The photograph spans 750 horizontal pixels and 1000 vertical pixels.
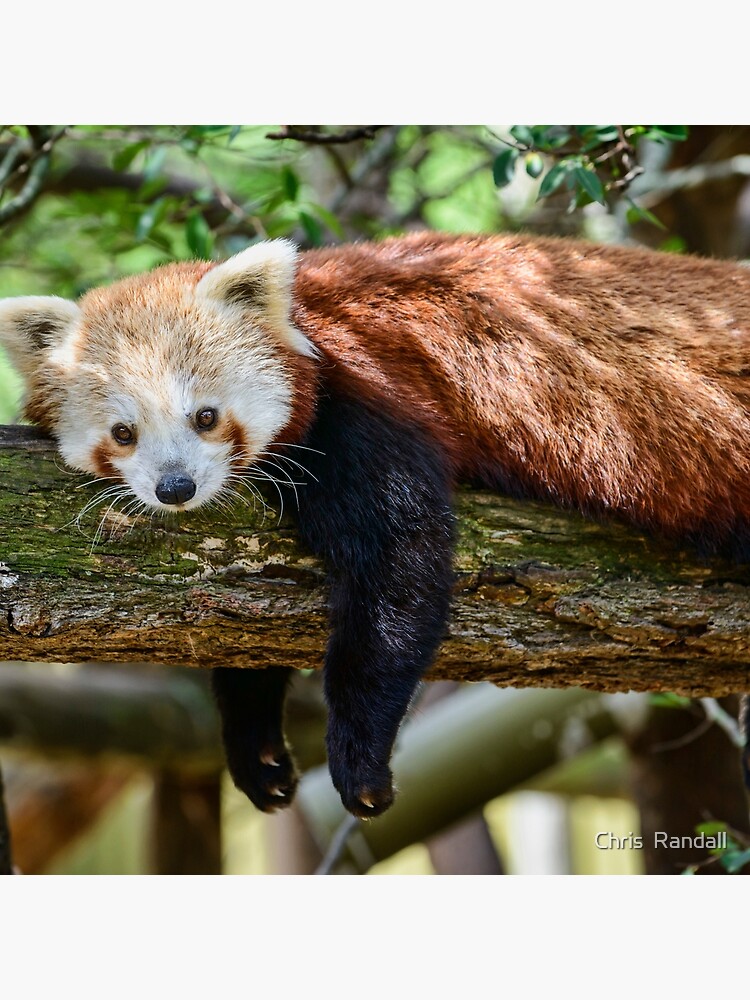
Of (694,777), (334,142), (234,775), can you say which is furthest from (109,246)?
(694,777)

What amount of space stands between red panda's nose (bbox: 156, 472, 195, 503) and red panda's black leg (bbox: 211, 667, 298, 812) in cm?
105

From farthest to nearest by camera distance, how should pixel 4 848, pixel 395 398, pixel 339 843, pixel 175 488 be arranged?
pixel 339 843
pixel 4 848
pixel 395 398
pixel 175 488

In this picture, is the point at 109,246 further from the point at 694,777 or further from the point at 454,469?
the point at 694,777

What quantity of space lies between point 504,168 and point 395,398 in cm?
130

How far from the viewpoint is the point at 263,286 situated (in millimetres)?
3166

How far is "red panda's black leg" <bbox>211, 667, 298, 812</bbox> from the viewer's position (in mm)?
3730

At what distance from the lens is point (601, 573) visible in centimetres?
316

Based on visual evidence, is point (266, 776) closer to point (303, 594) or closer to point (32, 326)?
point (303, 594)

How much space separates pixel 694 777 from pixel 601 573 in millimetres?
3100

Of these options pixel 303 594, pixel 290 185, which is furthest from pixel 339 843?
pixel 290 185

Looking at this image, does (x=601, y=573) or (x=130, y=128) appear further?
(x=130, y=128)

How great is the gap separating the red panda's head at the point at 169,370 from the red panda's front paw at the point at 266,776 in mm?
1197

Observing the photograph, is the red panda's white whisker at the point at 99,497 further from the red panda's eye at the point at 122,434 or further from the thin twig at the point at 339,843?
the thin twig at the point at 339,843

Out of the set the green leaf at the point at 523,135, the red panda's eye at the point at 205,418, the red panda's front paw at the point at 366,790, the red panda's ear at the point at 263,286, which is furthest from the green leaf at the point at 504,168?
the red panda's front paw at the point at 366,790
